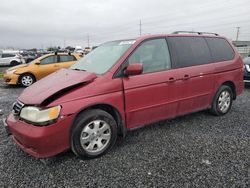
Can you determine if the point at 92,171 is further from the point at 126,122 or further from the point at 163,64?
the point at 163,64

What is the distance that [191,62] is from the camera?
3.82 m

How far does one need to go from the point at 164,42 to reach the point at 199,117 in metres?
1.87

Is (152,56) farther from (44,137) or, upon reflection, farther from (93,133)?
(44,137)

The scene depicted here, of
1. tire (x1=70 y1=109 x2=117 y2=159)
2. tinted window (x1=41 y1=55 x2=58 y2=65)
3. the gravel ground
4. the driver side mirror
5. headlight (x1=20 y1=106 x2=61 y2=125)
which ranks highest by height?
tinted window (x1=41 y1=55 x2=58 y2=65)

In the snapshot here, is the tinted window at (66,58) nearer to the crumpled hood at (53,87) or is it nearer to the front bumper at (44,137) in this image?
the crumpled hood at (53,87)

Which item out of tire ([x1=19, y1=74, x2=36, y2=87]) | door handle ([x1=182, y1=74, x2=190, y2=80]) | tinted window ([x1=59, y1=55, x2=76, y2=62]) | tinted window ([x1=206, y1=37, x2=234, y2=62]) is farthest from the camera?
tinted window ([x1=59, y1=55, x2=76, y2=62])

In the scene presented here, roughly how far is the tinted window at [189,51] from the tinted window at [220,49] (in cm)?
16

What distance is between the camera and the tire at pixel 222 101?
171 inches

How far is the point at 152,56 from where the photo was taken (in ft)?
11.3

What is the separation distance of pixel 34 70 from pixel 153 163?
7.74m

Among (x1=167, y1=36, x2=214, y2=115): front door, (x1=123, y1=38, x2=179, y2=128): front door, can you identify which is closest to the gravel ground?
(x1=123, y1=38, x2=179, y2=128): front door

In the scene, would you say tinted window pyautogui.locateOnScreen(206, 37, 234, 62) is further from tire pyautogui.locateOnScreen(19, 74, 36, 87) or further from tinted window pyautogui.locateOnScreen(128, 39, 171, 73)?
tire pyautogui.locateOnScreen(19, 74, 36, 87)

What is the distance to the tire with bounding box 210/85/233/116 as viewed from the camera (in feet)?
14.3

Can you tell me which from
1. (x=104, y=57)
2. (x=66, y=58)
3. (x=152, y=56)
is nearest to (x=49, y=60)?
(x=66, y=58)
